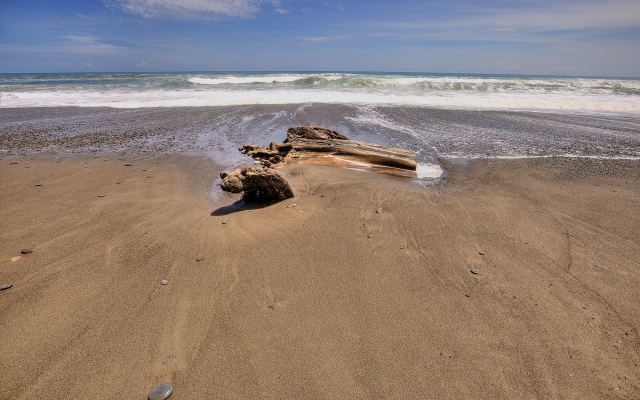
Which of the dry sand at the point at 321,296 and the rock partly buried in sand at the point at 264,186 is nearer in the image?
the dry sand at the point at 321,296

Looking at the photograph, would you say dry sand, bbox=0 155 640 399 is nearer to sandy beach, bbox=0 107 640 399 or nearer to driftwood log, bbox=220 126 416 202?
sandy beach, bbox=0 107 640 399

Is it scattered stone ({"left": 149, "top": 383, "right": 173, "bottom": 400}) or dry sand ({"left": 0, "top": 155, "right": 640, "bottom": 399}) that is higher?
dry sand ({"left": 0, "top": 155, "right": 640, "bottom": 399})

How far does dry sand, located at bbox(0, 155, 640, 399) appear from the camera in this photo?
2.31m

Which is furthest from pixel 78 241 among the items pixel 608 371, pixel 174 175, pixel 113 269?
pixel 608 371

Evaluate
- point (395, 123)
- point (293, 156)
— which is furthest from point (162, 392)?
point (395, 123)

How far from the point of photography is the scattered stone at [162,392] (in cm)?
213

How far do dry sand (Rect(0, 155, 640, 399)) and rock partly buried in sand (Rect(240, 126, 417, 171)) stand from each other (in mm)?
1791

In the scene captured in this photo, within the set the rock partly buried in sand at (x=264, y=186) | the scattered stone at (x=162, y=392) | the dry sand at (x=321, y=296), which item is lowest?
the scattered stone at (x=162, y=392)

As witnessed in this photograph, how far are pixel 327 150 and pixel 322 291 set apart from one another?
4959mm

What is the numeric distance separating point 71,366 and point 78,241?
2.02 m

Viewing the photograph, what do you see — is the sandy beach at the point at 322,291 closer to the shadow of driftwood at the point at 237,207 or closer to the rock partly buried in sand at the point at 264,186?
the shadow of driftwood at the point at 237,207

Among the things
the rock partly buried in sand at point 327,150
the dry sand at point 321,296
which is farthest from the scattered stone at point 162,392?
the rock partly buried in sand at point 327,150

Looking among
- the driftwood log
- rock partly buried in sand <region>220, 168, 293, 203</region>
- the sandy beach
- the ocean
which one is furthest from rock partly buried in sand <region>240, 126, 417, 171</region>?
rock partly buried in sand <region>220, 168, 293, 203</region>

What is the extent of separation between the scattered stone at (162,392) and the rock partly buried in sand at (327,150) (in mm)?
5193
